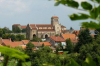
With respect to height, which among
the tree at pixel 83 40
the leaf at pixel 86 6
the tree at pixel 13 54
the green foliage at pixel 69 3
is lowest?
the tree at pixel 83 40

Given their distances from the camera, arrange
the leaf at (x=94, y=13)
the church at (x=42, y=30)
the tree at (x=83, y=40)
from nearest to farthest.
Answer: the leaf at (x=94, y=13) < the tree at (x=83, y=40) < the church at (x=42, y=30)

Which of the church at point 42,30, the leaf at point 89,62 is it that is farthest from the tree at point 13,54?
the church at point 42,30

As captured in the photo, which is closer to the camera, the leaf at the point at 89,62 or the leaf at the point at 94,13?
the leaf at the point at 94,13

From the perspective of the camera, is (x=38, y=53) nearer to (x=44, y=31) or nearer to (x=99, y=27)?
(x=99, y=27)

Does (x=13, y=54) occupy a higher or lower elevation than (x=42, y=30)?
higher

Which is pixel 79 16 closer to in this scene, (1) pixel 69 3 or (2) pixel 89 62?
(1) pixel 69 3

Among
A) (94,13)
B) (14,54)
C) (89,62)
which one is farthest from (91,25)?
(14,54)

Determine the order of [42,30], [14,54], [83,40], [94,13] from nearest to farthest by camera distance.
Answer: [94,13], [14,54], [83,40], [42,30]

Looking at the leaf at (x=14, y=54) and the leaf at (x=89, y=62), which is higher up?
the leaf at (x=14, y=54)

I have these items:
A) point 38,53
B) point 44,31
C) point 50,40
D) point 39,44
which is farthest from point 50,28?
point 38,53

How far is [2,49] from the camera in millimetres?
985

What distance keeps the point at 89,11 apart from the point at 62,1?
96mm

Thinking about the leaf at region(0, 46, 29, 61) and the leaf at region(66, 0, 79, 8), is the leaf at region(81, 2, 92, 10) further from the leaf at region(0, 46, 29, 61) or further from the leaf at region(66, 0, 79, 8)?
the leaf at region(0, 46, 29, 61)

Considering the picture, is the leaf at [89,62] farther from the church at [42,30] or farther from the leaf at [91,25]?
the church at [42,30]
